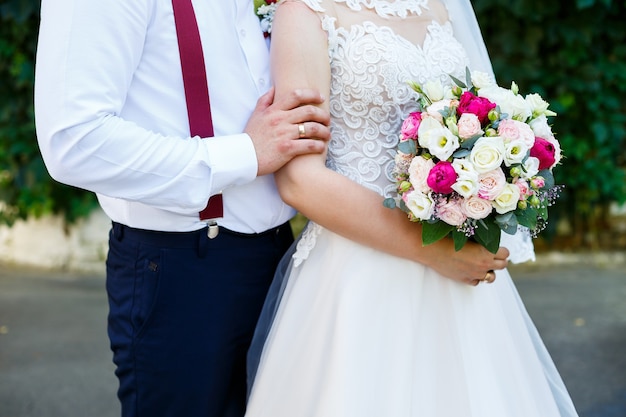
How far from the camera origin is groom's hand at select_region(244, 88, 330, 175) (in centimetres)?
183

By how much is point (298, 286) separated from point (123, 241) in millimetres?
498

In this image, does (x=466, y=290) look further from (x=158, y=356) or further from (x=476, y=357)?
(x=158, y=356)

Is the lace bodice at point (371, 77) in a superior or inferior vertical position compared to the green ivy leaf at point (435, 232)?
superior

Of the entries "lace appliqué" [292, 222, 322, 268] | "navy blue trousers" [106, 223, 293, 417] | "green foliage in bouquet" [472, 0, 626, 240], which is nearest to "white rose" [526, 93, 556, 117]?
"lace appliqué" [292, 222, 322, 268]

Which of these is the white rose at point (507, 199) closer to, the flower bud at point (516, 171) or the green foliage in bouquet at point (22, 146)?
the flower bud at point (516, 171)

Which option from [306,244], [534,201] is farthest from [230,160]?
[534,201]

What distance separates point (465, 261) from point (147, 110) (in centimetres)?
91

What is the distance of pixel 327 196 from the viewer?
189cm

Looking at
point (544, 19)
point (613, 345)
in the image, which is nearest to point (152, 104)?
point (613, 345)

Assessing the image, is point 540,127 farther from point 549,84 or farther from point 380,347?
point 549,84

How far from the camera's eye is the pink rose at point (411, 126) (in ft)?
6.06

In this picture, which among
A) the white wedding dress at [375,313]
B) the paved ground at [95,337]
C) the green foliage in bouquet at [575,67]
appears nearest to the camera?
the white wedding dress at [375,313]

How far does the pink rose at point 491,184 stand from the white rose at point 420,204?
0.40 feet

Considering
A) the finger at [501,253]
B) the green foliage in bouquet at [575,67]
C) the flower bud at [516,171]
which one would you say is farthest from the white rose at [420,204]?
the green foliage in bouquet at [575,67]
